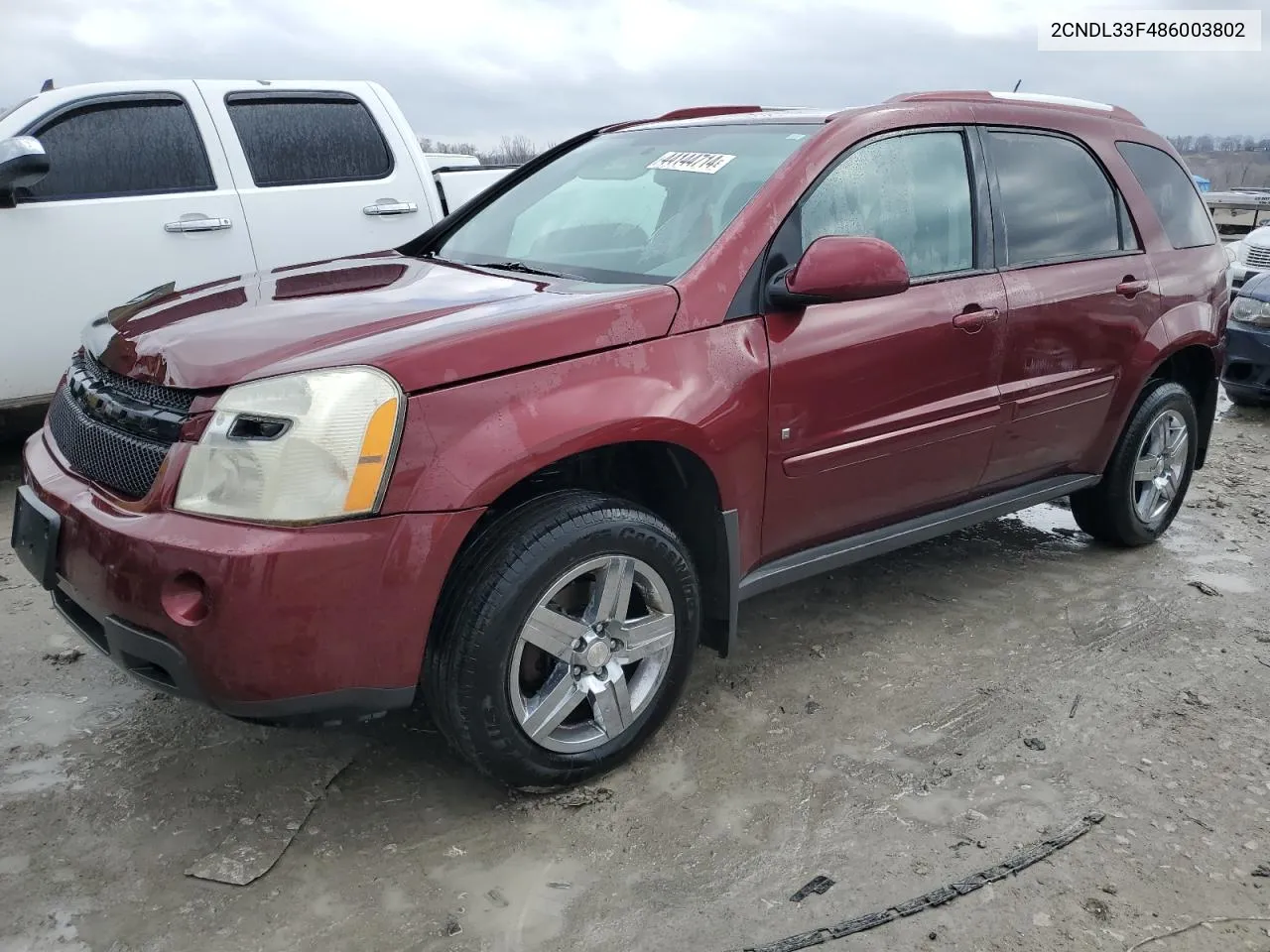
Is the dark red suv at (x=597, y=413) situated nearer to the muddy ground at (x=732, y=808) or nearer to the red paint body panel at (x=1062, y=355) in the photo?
the red paint body panel at (x=1062, y=355)

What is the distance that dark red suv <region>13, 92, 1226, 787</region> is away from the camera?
7.32 feet

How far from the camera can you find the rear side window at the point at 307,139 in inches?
216

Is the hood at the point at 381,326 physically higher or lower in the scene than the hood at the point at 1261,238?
higher

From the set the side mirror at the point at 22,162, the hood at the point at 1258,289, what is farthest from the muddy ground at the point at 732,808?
the hood at the point at 1258,289

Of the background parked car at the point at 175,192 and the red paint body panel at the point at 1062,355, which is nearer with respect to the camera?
the red paint body panel at the point at 1062,355

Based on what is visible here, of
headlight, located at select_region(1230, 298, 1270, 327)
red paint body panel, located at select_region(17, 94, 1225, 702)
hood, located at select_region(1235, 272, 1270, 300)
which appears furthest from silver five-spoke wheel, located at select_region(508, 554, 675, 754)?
hood, located at select_region(1235, 272, 1270, 300)

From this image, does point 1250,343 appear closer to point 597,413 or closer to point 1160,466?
point 1160,466

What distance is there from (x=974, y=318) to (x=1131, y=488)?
4.83ft

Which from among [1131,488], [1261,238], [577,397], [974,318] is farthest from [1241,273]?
[577,397]

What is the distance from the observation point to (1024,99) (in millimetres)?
3852

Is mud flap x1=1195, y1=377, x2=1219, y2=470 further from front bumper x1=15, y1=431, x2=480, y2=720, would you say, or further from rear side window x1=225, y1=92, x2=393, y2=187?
rear side window x1=225, y1=92, x2=393, y2=187

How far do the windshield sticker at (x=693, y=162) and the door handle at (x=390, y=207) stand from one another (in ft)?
9.04

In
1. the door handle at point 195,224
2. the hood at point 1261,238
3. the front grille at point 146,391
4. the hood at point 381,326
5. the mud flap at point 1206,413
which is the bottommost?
the mud flap at point 1206,413

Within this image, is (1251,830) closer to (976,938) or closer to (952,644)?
(976,938)
